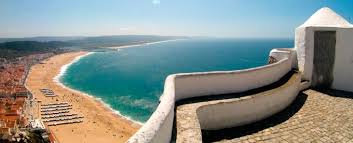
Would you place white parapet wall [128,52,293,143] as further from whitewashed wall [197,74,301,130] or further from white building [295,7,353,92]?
white building [295,7,353,92]

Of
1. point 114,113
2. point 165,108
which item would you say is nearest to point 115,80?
point 114,113

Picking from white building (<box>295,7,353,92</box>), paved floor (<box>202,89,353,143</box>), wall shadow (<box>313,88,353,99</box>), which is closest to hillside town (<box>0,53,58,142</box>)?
paved floor (<box>202,89,353,143</box>)

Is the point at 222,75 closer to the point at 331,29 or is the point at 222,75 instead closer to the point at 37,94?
the point at 331,29

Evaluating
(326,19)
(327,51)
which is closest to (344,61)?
(327,51)

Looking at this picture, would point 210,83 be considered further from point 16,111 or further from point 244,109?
point 16,111

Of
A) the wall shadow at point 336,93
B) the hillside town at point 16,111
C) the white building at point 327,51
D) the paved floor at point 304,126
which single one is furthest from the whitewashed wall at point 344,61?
the hillside town at point 16,111

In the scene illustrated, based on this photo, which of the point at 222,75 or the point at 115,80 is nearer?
the point at 222,75
